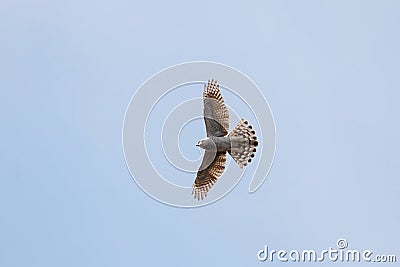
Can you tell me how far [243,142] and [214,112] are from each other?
97cm

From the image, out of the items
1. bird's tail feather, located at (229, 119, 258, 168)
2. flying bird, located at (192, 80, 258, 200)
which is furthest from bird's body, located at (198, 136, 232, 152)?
bird's tail feather, located at (229, 119, 258, 168)

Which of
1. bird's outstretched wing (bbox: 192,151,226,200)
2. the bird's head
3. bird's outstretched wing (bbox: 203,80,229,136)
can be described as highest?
bird's outstretched wing (bbox: 203,80,229,136)

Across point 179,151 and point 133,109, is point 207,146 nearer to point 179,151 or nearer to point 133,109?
point 179,151

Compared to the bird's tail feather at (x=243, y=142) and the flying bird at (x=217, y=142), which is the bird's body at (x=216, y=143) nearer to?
the flying bird at (x=217, y=142)

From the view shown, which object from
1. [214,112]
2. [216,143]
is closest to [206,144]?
[216,143]

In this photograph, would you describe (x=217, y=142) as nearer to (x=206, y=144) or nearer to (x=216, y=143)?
(x=216, y=143)

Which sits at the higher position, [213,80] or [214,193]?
[213,80]

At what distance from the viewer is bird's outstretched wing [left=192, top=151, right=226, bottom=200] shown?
18938 millimetres

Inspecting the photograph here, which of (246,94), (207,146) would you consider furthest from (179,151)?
(246,94)

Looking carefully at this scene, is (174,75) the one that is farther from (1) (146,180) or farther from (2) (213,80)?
(1) (146,180)

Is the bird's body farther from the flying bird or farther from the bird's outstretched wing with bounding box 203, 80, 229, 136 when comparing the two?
the bird's outstretched wing with bounding box 203, 80, 229, 136

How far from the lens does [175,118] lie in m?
18.9

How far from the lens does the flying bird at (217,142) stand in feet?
60.8

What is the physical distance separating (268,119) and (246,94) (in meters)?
0.75
